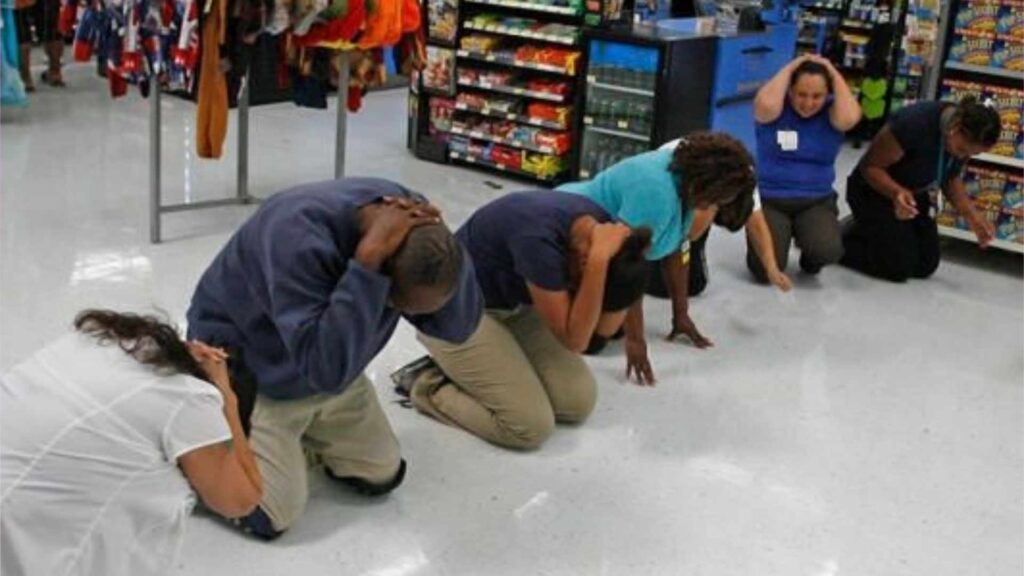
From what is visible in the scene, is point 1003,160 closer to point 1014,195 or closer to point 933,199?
point 1014,195

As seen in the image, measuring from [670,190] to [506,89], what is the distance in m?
3.06

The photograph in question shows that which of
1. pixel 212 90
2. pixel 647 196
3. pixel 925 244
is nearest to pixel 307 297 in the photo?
pixel 647 196

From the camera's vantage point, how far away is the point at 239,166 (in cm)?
587

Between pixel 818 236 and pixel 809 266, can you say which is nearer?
pixel 818 236

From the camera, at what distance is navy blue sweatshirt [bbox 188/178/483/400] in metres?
2.50

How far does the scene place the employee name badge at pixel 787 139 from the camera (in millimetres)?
5324

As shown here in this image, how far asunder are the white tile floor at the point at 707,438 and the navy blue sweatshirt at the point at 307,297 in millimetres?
551

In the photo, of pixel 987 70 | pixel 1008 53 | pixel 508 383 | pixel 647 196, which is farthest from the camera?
pixel 987 70

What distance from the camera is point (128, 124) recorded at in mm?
7359

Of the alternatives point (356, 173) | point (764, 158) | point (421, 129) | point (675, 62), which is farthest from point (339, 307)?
point (421, 129)

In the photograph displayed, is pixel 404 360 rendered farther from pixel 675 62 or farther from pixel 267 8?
pixel 675 62

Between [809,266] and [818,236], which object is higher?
[818,236]

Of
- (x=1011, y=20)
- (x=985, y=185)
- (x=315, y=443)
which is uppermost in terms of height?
(x=1011, y=20)

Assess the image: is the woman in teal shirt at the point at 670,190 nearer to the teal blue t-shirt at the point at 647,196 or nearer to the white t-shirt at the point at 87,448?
the teal blue t-shirt at the point at 647,196
